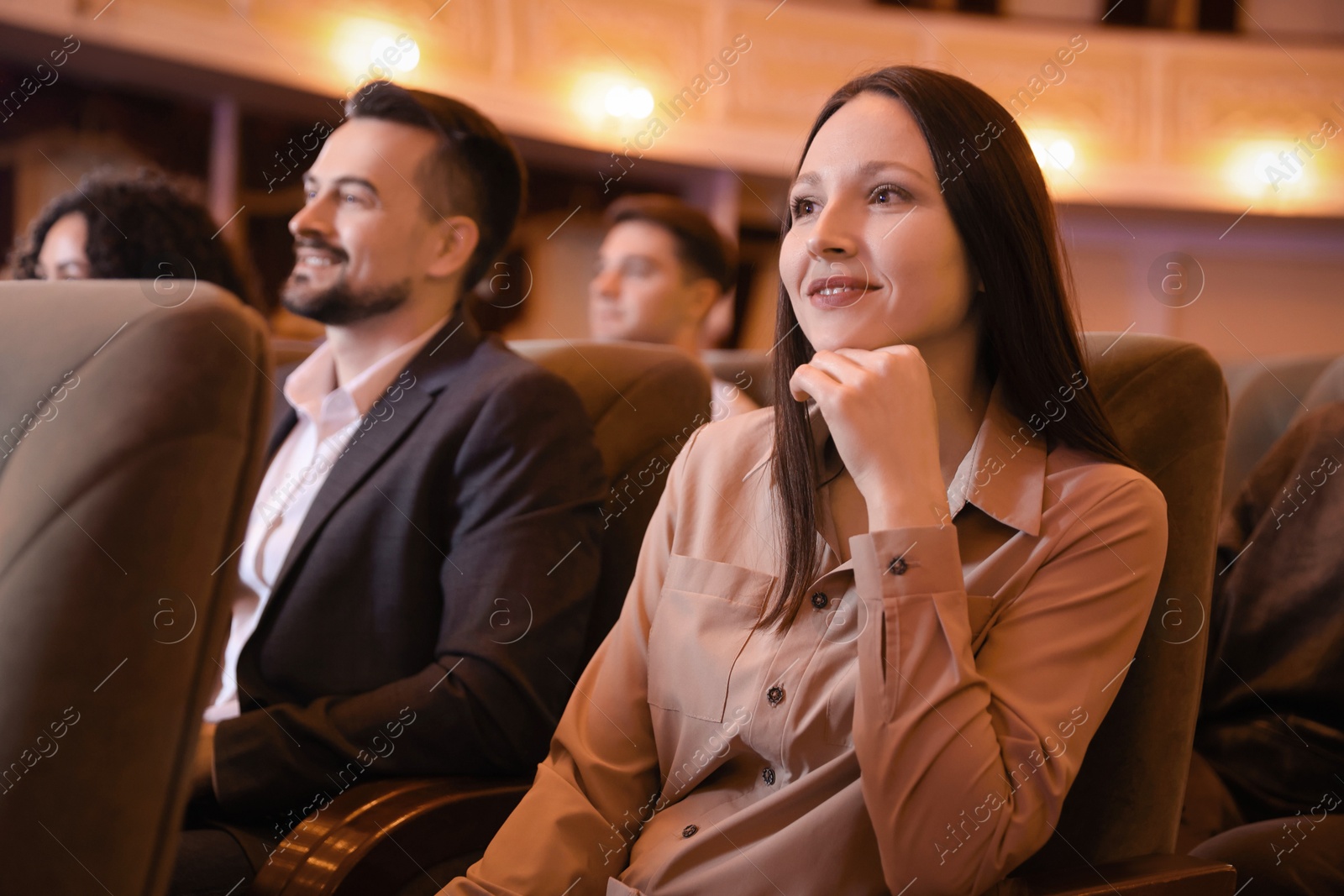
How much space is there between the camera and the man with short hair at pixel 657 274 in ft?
10.4

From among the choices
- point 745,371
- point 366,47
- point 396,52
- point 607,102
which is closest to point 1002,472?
point 745,371

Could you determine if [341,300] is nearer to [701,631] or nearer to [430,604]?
[430,604]

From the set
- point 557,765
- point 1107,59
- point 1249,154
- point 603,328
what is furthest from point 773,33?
point 557,765

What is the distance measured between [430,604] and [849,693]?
2.23 feet

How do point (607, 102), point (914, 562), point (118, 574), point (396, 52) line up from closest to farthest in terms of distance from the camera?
point (118, 574) → point (914, 562) → point (396, 52) → point (607, 102)

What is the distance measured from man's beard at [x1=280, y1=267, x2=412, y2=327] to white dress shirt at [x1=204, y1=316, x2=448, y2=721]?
0.07 metres

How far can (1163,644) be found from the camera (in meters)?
1.16

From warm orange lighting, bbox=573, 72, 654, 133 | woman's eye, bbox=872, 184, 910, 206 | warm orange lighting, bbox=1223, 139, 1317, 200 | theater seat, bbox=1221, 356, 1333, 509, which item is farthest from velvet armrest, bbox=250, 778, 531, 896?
warm orange lighting, bbox=1223, 139, 1317, 200

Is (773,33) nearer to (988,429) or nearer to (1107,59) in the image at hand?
(1107,59)

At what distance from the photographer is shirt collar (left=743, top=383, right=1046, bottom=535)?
105cm

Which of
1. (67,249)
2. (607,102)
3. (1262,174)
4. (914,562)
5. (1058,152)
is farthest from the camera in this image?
(1262,174)

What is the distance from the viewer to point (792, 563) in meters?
1.11

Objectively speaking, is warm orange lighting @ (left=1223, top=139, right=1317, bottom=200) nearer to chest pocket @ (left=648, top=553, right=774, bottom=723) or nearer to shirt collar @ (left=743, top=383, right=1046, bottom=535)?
shirt collar @ (left=743, top=383, right=1046, bottom=535)

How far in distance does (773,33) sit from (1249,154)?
3.60 m
